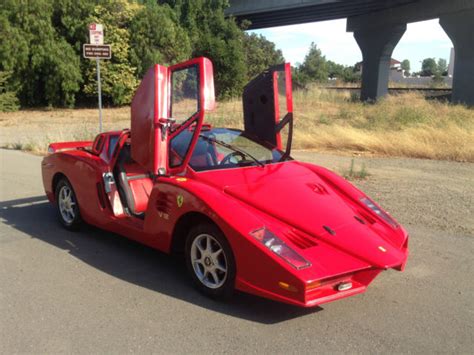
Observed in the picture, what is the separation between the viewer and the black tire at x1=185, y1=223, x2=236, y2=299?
12.0 ft

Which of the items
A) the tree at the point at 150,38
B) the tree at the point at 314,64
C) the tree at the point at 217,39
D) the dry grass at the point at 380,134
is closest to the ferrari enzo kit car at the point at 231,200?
the dry grass at the point at 380,134

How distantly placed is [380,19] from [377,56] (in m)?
2.76

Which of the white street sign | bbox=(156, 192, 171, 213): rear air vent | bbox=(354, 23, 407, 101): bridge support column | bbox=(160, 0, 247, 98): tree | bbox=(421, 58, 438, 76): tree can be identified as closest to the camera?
bbox=(156, 192, 171, 213): rear air vent

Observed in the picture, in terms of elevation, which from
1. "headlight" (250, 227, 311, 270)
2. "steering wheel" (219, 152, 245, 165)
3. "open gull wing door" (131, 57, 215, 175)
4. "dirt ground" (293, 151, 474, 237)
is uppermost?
"open gull wing door" (131, 57, 215, 175)

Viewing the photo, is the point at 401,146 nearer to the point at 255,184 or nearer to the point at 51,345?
the point at 255,184

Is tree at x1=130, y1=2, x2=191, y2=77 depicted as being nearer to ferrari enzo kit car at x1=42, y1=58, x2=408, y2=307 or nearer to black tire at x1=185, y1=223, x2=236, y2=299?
ferrari enzo kit car at x1=42, y1=58, x2=408, y2=307

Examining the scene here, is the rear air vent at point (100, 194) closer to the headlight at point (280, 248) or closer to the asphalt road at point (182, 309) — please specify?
the asphalt road at point (182, 309)

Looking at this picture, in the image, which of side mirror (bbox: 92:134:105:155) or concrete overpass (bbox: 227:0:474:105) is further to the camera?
concrete overpass (bbox: 227:0:474:105)

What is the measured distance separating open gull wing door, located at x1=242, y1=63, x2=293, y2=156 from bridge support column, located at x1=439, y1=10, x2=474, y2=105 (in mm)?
25581

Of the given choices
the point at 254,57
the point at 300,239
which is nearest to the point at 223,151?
the point at 300,239

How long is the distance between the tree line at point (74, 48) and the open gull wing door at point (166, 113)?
25.6 metres

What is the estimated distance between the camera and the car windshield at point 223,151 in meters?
4.55

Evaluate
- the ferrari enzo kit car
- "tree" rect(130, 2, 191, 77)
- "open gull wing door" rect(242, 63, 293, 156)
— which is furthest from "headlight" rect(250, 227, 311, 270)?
"tree" rect(130, 2, 191, 77)

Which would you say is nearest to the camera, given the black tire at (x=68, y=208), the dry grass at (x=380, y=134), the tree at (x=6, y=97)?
the black tire at (x=68, y=208)
